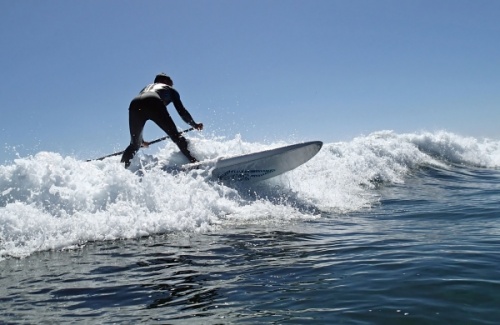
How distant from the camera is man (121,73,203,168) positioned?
8.30 meters

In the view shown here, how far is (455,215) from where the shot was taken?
21.6 ft

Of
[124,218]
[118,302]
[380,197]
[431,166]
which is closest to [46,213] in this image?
[124,218]

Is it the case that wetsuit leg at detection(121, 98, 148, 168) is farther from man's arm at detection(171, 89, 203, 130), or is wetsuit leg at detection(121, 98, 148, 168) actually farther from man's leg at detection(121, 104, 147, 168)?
man's arm at detection(171, 89, 203, 130)

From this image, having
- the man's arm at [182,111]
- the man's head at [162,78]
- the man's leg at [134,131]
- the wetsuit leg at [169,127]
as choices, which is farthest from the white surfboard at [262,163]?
the man's head at [162,78]

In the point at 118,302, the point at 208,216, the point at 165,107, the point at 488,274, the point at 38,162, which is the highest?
the point at 165,107

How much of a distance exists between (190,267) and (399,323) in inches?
86.1

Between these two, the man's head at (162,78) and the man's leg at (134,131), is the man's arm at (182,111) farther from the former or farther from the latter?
the man's leg at (134,131)

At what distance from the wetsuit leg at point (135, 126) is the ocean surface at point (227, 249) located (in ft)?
0.79

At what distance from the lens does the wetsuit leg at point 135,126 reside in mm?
8320

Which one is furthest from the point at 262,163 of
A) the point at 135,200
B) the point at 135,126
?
the point at 135,200

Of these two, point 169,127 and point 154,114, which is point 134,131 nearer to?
point 154,114

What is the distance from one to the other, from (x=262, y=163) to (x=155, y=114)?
2316 millimetres

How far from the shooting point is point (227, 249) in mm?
4871

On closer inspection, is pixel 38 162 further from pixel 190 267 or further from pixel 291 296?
pixel 291 296
